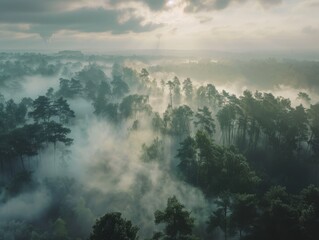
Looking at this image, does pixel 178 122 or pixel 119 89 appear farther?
pixel 119 89

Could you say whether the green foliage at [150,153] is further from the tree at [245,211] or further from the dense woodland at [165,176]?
the tree at [245,211]

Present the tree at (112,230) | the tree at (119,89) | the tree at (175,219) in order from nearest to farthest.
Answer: the tree at (112,230) → the tree at (175,219) → the tree at (119,89)

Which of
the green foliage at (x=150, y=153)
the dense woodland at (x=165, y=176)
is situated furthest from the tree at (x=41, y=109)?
the green foliage at (x=150, y=153)

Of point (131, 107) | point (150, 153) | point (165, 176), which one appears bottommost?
point (165, 176)

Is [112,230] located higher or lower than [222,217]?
higher

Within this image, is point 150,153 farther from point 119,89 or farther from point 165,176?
point 119,89

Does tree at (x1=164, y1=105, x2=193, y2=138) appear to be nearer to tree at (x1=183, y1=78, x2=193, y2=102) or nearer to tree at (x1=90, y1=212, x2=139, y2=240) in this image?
tree at (x1=183, y1=78, x2=193, y2=102)

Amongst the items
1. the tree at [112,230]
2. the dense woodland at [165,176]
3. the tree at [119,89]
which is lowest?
the dense woodland at [165,176]

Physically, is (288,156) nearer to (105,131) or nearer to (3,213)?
(105,131)

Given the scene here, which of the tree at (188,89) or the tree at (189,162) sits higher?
the tree at (188,89)

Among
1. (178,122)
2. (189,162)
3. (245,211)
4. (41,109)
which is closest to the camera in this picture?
(245,211)

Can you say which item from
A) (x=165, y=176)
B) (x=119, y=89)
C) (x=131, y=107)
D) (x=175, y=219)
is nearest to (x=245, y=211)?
(x=175, y=219)
